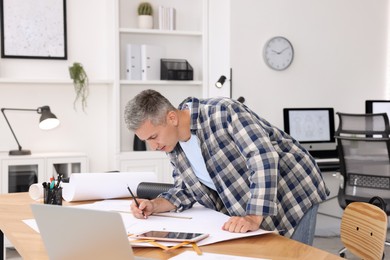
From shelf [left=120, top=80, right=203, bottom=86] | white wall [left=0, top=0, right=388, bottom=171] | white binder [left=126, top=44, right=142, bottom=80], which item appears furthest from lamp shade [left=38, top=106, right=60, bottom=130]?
white binder [left=126, top=44, right=142, bottom=80]

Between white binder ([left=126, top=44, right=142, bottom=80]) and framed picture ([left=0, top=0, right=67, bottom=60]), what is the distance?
21.3 inches

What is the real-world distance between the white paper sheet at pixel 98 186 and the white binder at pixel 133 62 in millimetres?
2583

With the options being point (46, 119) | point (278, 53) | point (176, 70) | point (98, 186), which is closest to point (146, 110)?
point (98, 186)

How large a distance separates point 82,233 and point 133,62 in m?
3.74

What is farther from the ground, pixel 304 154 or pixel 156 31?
pixel 156 31

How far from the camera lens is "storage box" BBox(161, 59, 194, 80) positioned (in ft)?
16.6

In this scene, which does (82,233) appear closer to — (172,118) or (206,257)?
(206,257)

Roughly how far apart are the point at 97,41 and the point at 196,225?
11.4 feet

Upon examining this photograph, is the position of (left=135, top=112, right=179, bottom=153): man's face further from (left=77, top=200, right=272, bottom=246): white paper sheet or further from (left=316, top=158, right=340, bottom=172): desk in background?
(left=316, top=158, right=340, bottom=172): desk in background

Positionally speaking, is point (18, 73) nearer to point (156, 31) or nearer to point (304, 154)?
point (156, 31)

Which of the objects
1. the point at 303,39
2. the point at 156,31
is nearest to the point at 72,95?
the point at 156,31

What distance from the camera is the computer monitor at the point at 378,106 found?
17.3 feet

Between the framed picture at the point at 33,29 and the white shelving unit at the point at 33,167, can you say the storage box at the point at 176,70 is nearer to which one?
the framed picture at the point at 33,29

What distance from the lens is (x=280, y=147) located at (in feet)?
7.25
